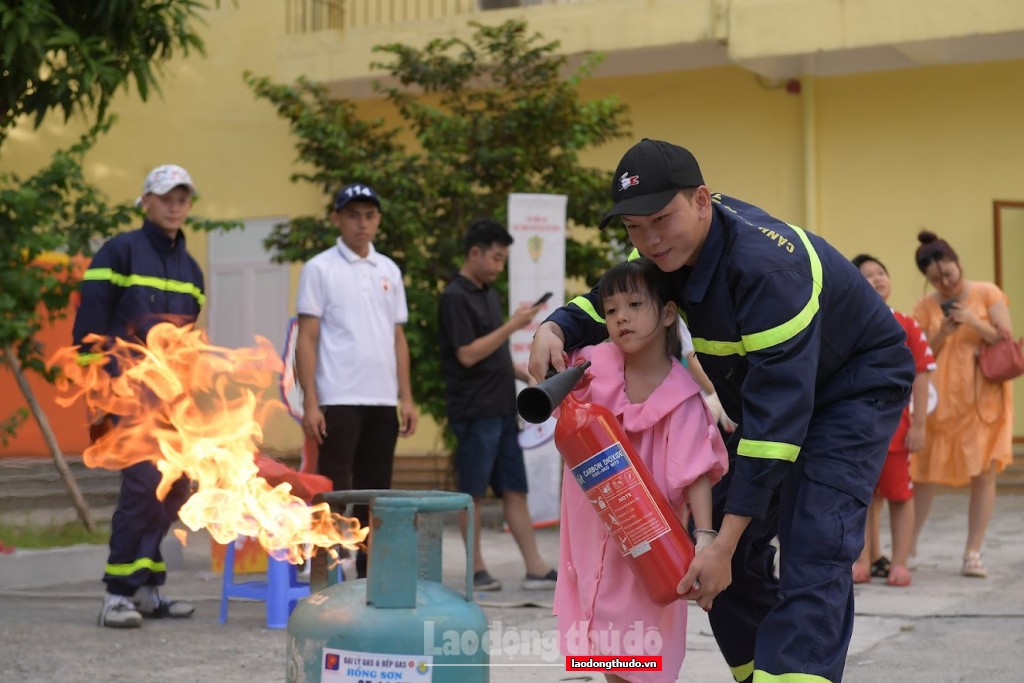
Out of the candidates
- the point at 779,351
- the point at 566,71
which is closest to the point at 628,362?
the point at 779,351

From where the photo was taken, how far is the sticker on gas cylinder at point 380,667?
3.32 meters

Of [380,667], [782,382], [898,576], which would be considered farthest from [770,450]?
[898,576]

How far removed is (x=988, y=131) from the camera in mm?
13648

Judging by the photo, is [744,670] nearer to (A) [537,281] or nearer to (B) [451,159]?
(A) [537,281]

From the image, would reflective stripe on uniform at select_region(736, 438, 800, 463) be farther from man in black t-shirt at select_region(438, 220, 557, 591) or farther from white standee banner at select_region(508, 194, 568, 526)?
white standee banner at select_region(508, 194, 568, 526)

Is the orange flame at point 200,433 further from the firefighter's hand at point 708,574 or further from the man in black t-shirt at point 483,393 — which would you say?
the man in black t-shirt at point 483,393

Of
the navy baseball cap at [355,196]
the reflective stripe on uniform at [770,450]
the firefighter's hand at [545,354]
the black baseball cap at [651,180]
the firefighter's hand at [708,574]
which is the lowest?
the firefighter's hand at [708,574]

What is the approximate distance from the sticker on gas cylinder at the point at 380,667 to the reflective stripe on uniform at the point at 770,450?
0.99m

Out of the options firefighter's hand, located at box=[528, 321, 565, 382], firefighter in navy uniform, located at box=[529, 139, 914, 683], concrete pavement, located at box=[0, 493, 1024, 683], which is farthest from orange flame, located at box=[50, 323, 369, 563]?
firefighter in navy uniform, located at box=[529, 139, 914, 683]

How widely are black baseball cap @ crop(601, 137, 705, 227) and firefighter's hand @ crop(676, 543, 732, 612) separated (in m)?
0.93

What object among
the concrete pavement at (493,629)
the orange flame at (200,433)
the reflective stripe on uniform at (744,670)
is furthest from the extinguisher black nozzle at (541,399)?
the concrete pavement at (493,629)

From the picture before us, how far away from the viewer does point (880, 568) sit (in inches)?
327

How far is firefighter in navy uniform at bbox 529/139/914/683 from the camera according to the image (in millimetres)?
3604

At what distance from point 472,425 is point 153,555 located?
6.53 ft
